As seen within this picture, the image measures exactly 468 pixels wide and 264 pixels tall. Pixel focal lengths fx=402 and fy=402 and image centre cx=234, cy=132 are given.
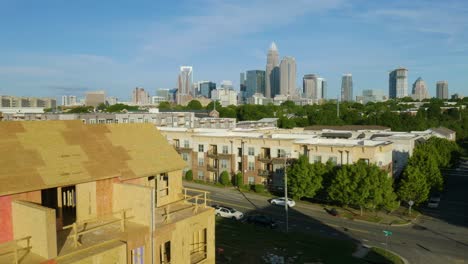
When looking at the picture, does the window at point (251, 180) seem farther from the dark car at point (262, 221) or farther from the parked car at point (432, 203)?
the parked car at point (432, 203)

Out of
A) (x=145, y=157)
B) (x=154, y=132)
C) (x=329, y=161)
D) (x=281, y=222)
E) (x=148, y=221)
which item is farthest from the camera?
(x=329, y=161)

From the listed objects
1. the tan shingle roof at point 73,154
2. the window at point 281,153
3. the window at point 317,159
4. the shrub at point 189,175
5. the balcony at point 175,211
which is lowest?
the shrub at point 189,175

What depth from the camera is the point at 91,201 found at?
58.1 ft

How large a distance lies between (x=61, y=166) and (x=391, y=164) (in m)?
56.8

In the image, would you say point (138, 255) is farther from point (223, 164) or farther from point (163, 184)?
point (223, 164)

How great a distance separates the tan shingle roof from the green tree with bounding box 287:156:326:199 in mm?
38181

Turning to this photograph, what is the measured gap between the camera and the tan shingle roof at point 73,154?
15.8 meters

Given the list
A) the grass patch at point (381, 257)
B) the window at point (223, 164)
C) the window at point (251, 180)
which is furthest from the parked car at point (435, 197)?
the window at point (223, 164)

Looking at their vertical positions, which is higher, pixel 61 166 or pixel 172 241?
pixel 61 166

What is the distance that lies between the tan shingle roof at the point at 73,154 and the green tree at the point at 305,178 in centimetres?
3818

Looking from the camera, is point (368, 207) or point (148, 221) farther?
point (368, 207)

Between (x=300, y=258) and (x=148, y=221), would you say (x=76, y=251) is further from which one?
(x=300, y=258)

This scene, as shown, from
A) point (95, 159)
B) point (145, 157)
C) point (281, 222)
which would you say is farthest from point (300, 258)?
point (95, 159)

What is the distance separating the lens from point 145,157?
2091 cm
